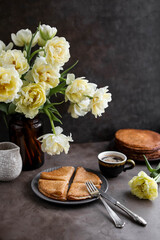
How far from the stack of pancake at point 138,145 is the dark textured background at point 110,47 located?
21cm

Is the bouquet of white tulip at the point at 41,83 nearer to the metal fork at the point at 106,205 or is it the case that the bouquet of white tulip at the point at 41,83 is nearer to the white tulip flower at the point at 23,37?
the white tulip flower at the point at 23,37

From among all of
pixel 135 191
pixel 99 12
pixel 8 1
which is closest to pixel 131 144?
pixel 135 191

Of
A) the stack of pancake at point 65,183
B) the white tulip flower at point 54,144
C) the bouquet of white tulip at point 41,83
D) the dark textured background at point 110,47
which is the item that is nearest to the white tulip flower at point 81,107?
the bouquet of white tulip at point 41,83

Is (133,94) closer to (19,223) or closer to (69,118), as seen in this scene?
(69,118)

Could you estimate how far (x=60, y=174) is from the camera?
117 centimetres

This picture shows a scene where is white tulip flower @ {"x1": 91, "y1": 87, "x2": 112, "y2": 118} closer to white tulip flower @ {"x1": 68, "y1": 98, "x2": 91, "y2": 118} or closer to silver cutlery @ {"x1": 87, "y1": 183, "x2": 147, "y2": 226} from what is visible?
white tulip flower @ {"x1": 68, "y1": 98, "x2": 91, "y2": 118}

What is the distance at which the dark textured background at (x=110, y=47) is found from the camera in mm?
1394

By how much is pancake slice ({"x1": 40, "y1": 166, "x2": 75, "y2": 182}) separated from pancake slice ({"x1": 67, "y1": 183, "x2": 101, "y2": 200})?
0.06 metres

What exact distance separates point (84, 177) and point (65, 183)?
0.09m

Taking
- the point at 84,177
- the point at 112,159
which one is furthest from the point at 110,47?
the point at 84,177

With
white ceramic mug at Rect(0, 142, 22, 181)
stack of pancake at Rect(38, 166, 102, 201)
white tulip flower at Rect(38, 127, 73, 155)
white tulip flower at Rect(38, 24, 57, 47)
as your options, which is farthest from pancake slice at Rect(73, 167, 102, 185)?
white tulip flower at Rect(38, 24, 57, 47)

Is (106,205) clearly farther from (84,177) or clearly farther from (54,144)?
(54,144)

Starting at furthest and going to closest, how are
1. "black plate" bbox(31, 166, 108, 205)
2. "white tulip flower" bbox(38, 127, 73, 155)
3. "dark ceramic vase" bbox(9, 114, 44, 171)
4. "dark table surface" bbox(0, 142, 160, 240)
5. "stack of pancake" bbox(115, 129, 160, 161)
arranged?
1. "stack of pancake" bbox(115, 129, 160, 161)
2. "dark ceramic vase" bbox(9, 114, 44, 171)
3. "white tulip flower" bbox(38, 127, 73, 155)
4. "black plate" bbox(31, 166, 108, 205)
5. "dark table surface" bbox(0, 142, 160, 240)

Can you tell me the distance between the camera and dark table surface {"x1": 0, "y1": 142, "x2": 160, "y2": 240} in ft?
2.86
